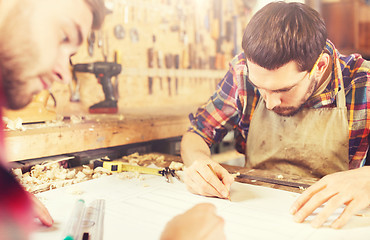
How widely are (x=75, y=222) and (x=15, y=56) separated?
1.50ft

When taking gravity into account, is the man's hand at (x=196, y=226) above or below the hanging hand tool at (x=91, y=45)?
below

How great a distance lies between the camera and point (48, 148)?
1132mm

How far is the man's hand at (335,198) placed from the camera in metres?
0.75

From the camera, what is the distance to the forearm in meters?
1.23

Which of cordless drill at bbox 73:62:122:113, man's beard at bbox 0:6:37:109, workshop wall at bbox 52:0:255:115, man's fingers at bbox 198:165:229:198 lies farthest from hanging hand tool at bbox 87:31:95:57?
man's beard at bbox 0:6:37:109

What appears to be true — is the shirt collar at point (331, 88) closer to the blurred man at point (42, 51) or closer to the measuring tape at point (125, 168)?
the measuring tape at point (125, 168)

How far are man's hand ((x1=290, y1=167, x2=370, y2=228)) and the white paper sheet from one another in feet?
0.07

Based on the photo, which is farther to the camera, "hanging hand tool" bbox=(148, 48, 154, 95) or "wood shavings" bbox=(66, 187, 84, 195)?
"hanging hand tool" bbox=(148, 48, 154, 95)

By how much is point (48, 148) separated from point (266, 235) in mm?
775

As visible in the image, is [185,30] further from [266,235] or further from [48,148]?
[266,235]

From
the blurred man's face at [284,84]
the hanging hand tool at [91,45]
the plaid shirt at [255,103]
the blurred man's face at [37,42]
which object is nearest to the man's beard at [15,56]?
the blurred man's face at [37,42]

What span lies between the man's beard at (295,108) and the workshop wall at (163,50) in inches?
43.0

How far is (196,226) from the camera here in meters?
0.41

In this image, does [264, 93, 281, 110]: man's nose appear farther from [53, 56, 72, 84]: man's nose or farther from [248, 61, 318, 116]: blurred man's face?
[53, 56, 72, 84]: man's nose
